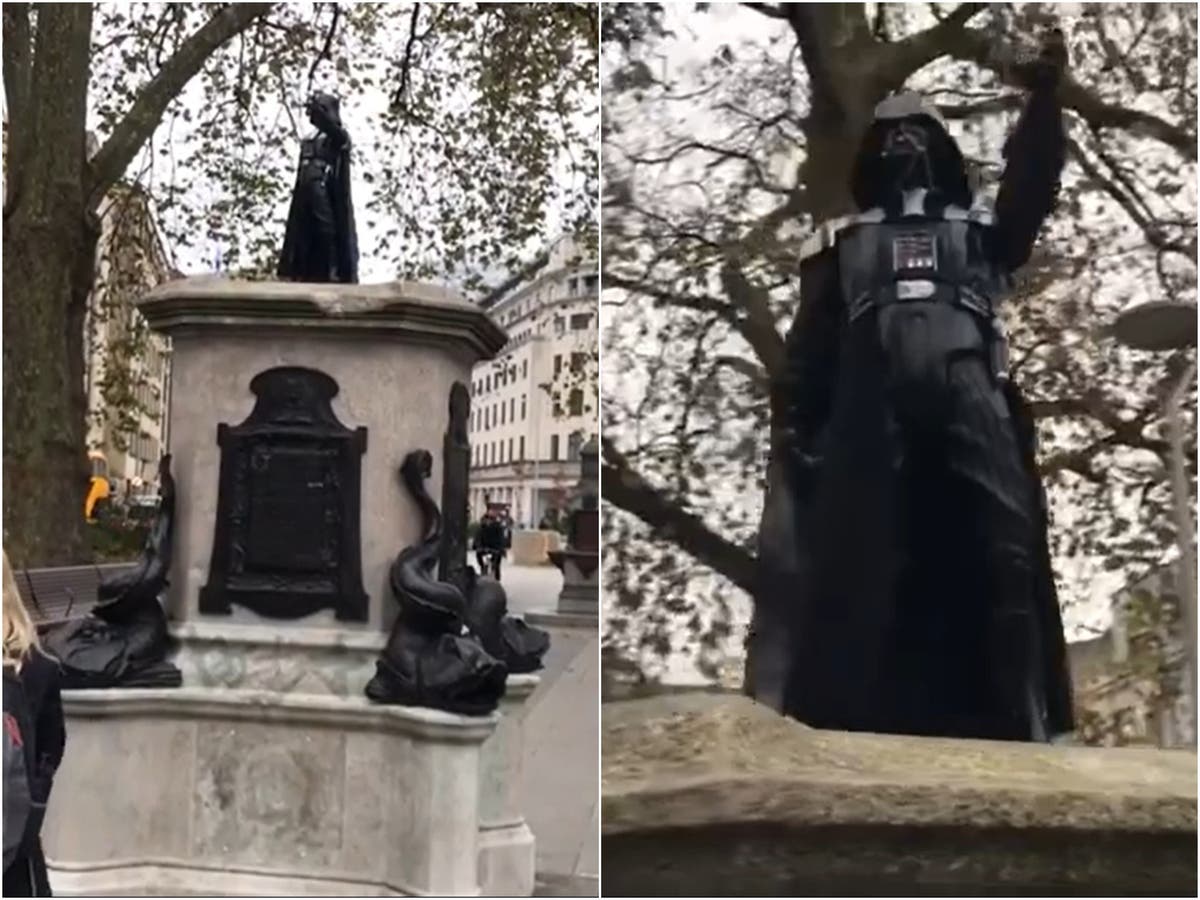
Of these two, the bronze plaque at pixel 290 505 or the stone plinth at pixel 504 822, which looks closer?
the bronze plaque at pixel 290 505

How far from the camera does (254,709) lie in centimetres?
335

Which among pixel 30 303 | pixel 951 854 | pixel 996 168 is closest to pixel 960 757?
pixel 951 854

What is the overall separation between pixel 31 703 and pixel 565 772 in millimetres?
2325

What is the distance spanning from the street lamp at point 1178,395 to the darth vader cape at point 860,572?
1.18 feet

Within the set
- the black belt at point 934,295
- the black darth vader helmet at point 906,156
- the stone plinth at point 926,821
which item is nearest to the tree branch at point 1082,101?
the black darth vader helmet at point 906,156

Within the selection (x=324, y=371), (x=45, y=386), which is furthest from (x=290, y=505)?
(x=45, y=386)

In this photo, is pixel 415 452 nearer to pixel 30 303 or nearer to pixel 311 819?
pixel 311 819

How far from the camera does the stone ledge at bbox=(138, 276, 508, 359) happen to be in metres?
3.29

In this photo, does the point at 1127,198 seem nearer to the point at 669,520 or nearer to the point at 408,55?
the point at 669,520

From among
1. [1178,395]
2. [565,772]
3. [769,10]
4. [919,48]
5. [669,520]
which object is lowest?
[565,772]

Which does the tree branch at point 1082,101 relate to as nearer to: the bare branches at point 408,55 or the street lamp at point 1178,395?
the street lamp at point 1178,395

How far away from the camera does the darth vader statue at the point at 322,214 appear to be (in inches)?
142

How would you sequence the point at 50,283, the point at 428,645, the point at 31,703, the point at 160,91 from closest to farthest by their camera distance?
1. the point at 31,703
2. the point at 428,645
3. the point at 50,283
4. the point at 160,91

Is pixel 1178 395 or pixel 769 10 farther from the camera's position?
pixel 769 10
